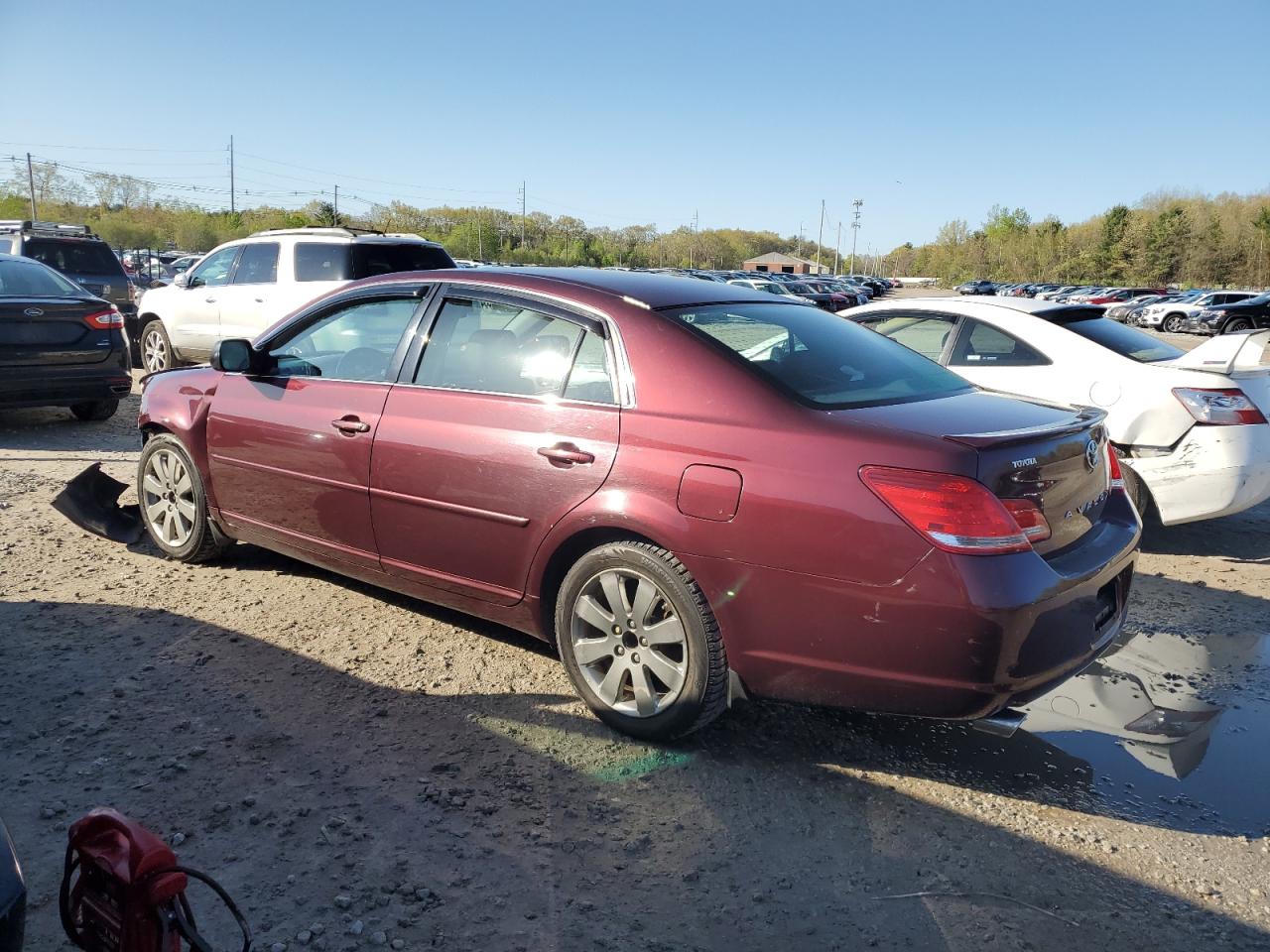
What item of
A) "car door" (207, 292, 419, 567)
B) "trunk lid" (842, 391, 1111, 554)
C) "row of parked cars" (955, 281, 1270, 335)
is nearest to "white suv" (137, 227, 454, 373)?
"car door" (207, 292, 419, 567)

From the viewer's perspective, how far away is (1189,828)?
9.95 ft

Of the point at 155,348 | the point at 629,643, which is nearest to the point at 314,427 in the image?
the point at 629,643

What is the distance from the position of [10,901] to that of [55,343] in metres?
8.19

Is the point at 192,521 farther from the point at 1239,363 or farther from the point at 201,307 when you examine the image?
the point at 201,307

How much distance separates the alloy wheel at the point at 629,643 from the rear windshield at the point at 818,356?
0.88 metres

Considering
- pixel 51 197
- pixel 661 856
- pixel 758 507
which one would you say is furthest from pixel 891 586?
pixel 51 197

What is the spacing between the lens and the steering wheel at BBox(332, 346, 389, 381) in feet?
14.1

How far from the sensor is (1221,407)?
564 cm

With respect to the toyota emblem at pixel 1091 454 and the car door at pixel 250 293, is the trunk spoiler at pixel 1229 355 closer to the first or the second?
the toyota emblem at pixel 1091 454

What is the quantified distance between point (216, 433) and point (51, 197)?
93364mm

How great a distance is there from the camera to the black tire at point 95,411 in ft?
31.2

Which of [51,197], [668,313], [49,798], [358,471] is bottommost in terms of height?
[49,798]

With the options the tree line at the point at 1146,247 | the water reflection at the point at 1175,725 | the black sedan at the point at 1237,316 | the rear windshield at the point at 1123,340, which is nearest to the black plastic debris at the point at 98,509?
the water reflection at the point at 1175,725

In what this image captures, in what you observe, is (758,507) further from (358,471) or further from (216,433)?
(216,433)
